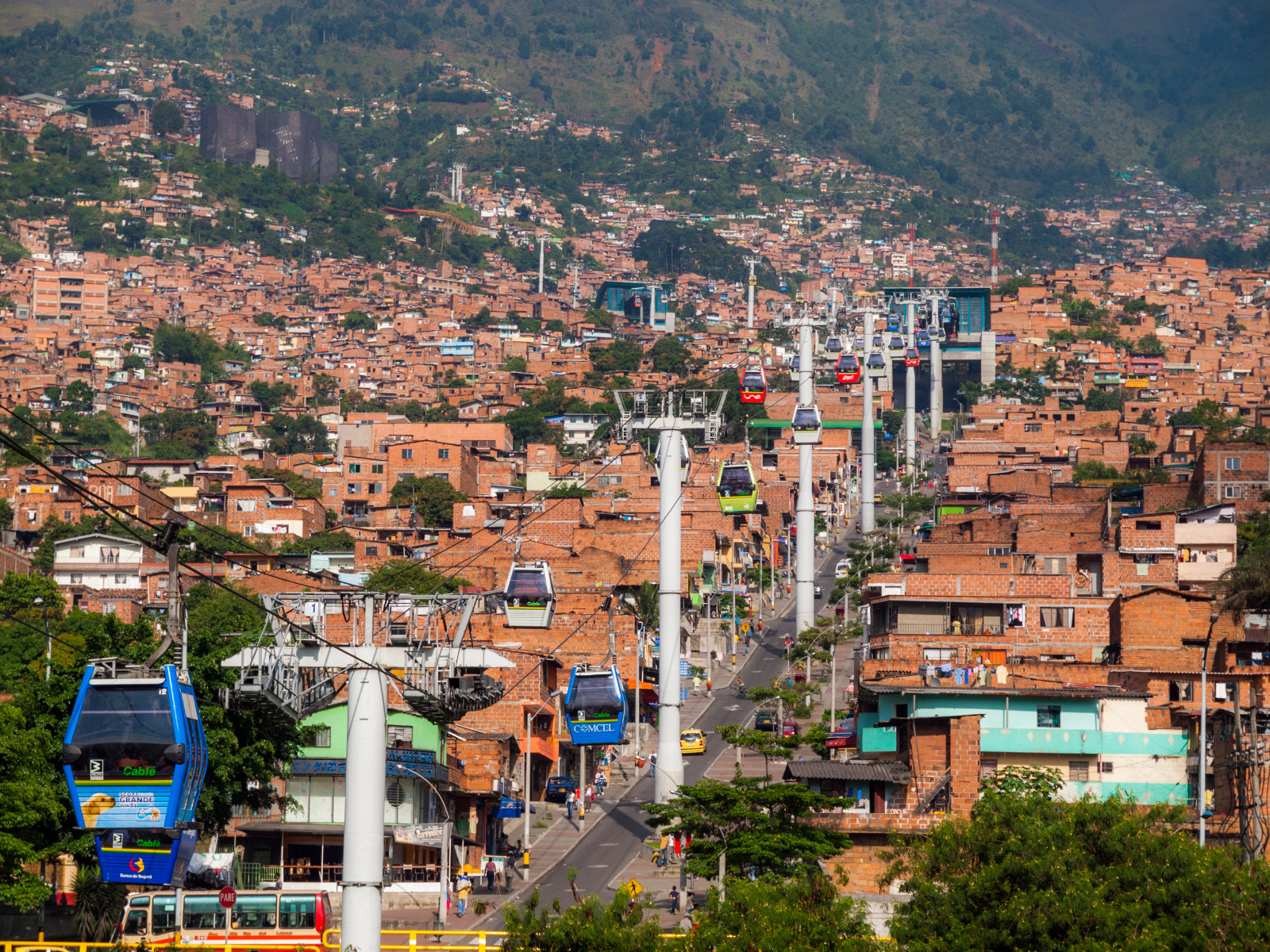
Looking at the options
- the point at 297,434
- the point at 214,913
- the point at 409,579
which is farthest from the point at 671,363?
the point at 214,913

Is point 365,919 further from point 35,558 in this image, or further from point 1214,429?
point 1214,429

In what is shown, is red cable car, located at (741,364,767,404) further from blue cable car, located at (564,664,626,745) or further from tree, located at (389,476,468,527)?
blue cable car, located at (564,664,626,745)

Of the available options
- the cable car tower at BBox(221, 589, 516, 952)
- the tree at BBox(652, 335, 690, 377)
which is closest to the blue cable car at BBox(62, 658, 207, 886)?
the cable car tower at BBox(221, 589, 516, 952)

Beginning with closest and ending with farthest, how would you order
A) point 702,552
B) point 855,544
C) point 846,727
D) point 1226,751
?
point 1226,751
point 846,727
point 702,552
point 855,544

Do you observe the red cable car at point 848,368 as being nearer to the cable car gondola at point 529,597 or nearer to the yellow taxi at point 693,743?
the yellow taxi at point 693,743

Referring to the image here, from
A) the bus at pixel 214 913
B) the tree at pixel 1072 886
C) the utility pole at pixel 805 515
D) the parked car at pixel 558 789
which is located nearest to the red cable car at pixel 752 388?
the utility pole at pixel 805 515

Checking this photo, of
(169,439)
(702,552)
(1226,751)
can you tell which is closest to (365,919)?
(1226,751)

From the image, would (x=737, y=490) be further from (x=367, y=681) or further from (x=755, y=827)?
(x=367, y=681)
